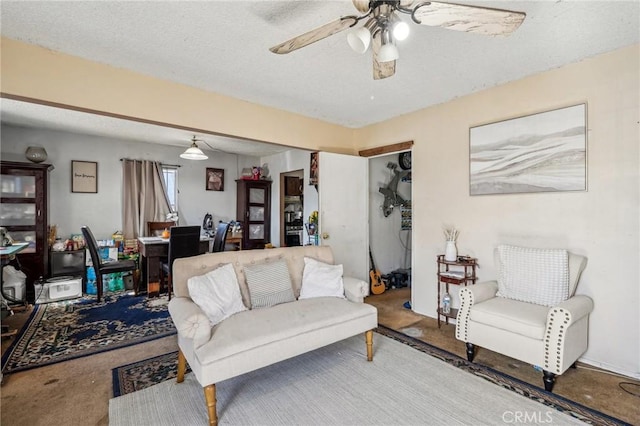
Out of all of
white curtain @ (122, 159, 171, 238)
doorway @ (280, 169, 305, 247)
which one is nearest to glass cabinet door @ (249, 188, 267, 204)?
doorway @ (280, 169, 305, 247)

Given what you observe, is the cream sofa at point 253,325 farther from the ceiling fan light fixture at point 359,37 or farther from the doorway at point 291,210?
the doorway at point 291,210

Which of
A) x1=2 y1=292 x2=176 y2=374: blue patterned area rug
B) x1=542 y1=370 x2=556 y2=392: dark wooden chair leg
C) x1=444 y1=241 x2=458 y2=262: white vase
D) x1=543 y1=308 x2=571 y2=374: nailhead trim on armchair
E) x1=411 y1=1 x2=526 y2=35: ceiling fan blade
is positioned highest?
x1=411 y1=1 x2=526 y2=35: ceiling fan blade

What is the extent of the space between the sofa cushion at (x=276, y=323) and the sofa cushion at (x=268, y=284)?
92mm

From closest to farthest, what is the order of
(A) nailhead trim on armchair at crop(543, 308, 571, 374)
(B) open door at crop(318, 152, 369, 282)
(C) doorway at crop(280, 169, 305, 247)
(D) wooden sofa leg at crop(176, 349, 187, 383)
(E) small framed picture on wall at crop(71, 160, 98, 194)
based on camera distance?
1. (A) nailhead trim on armchair at crop(543, 308, 571, 374)
2. (D) wooden sofa leg at crop(176, 349, 187, 383)
3. (B) open door at crop(318, 152, 369, 282)
4. (E) small framed picture on wall at crop(71, 160, 98, 194)
5. (C) doorway at crop(280, 169, 305, 247)

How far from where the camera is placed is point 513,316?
7.28 feet

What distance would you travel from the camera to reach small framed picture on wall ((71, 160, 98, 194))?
4.77 metres

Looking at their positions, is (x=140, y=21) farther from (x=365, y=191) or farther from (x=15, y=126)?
(x=15, y=126)

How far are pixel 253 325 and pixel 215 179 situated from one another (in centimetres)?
469

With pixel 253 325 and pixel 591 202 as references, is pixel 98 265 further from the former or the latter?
pixel 591 202

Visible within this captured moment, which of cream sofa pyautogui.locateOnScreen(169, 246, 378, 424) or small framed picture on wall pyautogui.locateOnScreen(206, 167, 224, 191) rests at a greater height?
small framed picture on wall pyautogui.locateOnScreen(206, 167, 224, 191)

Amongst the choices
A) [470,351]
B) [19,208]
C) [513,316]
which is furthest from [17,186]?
[513,316]

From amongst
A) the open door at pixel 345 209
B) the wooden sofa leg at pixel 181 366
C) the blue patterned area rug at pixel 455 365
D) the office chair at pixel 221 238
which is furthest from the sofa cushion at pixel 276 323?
the office chair at pixel 221 238

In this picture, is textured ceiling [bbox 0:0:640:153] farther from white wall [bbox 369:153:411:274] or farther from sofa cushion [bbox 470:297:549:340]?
sofa cushion [bbox 470:297:549:340]

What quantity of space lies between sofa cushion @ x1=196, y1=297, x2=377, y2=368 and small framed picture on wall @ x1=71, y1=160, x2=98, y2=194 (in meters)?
4.31
